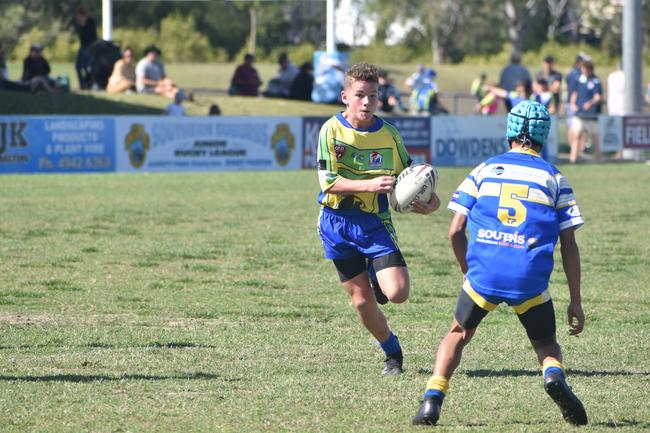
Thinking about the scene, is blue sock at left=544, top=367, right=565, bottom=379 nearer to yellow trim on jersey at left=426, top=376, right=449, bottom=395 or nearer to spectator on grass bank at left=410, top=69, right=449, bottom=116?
yellow trim on jersey at left=426, top=376, right=449, bottom=395

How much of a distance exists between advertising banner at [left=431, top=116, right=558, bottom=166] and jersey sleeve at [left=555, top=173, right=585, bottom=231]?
22311 mm

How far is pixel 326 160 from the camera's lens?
7465 millimetres

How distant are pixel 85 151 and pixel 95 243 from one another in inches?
418

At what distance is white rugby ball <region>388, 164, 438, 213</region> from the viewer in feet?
22.9

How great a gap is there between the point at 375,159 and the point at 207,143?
18376 mm

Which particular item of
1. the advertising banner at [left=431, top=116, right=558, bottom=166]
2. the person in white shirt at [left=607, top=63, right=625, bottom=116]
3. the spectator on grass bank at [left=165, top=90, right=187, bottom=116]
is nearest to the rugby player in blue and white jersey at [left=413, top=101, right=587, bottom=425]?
the spectator on grass bank at [left=165, top=90, right=187, bottom=116]

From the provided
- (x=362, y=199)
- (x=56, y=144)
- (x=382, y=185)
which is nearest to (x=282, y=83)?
(x=56, y=144)

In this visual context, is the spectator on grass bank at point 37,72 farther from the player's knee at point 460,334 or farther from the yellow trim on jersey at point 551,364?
the yellow trim on jersey at point 551,364

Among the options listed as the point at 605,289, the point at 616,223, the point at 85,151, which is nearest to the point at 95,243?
the point at 605,289

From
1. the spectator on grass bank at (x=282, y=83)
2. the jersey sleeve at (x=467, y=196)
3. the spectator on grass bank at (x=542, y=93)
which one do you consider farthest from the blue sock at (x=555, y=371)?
the spectator on grass bank at (x=282, y=83)

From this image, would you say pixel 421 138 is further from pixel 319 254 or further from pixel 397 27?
pixel 397 27

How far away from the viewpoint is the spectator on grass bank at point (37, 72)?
28578 millimetres

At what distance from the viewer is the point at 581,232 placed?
15992 millimetres

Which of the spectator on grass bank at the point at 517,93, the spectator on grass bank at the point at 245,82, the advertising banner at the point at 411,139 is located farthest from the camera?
the spectator on grass bank at the point at 245,82
